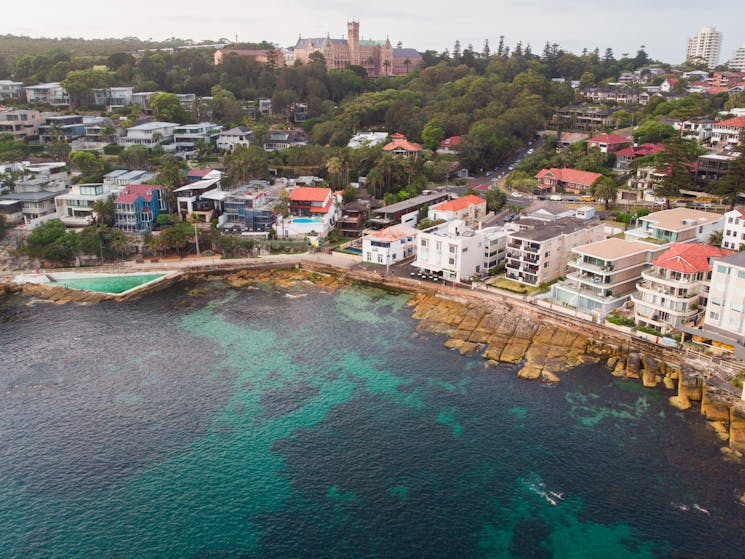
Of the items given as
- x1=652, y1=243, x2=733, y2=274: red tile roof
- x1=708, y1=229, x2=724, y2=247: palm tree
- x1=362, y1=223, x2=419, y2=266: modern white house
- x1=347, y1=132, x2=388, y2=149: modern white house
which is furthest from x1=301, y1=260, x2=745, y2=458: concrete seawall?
x1=347, y1=132, x2=388, y2=149: modern white house

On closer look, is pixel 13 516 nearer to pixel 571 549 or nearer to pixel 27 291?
pixel 571 549

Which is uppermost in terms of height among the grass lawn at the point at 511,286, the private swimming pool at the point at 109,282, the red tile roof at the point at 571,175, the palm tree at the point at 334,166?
the palm tree at the point at 334,166

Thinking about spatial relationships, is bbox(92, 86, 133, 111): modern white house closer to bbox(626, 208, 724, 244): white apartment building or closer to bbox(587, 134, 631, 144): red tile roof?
bbox(587, 134, 631, 144): red tile roof

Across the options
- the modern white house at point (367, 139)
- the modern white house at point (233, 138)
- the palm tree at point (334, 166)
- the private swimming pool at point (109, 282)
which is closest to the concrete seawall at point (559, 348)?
the private swimming pool at point (109, 282)

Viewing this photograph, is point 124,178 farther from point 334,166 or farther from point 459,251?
point 459,251

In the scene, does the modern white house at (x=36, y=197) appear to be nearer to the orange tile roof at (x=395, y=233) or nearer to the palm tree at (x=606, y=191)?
the orange tile roof at (x=395, y=233)

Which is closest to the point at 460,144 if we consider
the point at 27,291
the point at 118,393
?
the point at 27,291

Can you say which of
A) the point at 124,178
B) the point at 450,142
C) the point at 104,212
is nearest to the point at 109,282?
the point at 104,212
